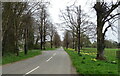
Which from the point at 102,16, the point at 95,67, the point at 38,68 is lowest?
the point at 38,68

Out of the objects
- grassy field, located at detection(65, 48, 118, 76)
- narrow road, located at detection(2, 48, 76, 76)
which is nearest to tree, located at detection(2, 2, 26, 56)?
narrow road, located at detection(2, 48, 76, 76)

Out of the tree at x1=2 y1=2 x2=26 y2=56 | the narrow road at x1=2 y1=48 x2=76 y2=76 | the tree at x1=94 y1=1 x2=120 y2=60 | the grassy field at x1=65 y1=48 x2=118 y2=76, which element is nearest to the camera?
the grassy field at x1=65 y1=48 x2=118 y2=76

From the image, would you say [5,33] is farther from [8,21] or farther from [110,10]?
[110,10]

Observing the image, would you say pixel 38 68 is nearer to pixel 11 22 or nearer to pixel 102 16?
pixel 102 16

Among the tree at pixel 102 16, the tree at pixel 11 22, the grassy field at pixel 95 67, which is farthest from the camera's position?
the tree at pixel 11 22

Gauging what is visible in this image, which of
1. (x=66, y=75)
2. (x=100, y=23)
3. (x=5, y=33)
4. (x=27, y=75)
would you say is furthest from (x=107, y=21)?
(x=5, y=33)

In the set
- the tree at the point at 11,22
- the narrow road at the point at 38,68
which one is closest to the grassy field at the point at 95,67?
the narrow road at the point at 38,68

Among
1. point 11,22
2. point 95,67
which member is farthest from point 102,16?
point 11,22

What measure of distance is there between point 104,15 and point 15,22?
47.6ft

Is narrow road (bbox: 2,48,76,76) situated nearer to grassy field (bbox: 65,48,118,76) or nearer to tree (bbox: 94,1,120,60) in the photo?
grassy field (bbox: 65,48,118,76)

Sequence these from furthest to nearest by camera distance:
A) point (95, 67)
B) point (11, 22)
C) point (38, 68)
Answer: point (11, 22) < point (38, 68) < point (95, 67)

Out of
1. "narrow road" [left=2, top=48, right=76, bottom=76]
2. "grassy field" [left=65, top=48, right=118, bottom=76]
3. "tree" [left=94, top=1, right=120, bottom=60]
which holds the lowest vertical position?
"narrow road" [left=2, top=48, right=76, bottom=76]

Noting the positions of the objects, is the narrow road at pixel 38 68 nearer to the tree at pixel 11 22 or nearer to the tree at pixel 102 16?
the tree at pixel 102 16

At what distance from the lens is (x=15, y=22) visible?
27.8m
